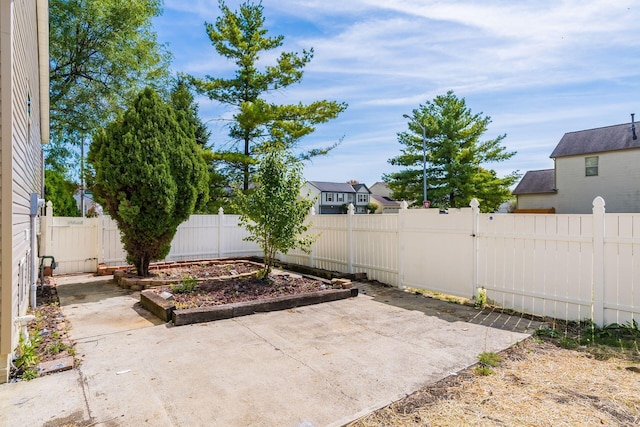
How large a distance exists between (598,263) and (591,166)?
18794mm

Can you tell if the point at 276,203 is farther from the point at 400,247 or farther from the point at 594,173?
the point at 594,173

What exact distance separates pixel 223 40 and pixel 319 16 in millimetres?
8111

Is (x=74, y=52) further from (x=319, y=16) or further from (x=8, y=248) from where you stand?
(x=8, y=248)

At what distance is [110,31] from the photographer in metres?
13.2

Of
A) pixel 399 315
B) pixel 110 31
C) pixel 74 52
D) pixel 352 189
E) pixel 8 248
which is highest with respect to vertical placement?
pixel 110 31

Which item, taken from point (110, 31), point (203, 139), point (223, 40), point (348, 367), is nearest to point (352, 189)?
A: point (203, 139)

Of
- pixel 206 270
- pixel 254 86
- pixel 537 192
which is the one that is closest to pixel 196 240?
pixel 206 270

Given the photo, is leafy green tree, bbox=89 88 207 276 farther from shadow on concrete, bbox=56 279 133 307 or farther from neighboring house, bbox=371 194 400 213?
neighboring house, bbox=371 194 400 213

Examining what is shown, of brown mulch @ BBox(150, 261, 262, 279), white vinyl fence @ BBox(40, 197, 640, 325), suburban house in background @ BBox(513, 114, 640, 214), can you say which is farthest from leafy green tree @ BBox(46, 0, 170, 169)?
suburban house in background @ BBox(513, 114, 640, 214)

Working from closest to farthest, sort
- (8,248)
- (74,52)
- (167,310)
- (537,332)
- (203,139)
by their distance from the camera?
(8,248)
(537,332)
(167,310)
(74,52)
(203,139)

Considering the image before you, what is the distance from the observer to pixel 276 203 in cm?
651

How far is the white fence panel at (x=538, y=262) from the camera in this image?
473 cm

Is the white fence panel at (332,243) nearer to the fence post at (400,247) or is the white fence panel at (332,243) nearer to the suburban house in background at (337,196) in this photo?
the fence post at (400,247)

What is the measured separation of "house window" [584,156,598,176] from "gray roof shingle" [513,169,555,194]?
2279mm
